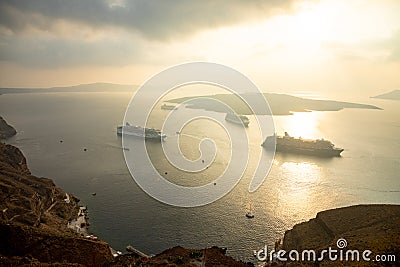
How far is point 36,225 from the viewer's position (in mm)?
20062

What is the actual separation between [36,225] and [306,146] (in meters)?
44.9

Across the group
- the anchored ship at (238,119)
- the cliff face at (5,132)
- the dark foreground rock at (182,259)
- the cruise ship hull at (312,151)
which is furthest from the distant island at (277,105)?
the dark foreground rock at (182,259)

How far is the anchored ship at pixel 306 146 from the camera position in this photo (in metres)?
51.4

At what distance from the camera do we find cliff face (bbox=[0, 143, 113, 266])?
14367 mm

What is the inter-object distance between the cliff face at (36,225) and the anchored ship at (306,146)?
37267 millimetres

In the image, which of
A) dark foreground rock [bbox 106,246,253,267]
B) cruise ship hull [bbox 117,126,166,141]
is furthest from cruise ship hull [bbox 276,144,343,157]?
dark foreground rock [bbox 106,246,253,267]

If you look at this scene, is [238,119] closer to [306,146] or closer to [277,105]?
[306,146]

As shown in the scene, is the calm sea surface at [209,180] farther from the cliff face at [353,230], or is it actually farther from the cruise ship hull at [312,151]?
the cliff face at [353,230]

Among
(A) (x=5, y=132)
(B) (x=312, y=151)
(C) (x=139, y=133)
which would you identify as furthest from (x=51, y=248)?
(A) (x=5, y=132)

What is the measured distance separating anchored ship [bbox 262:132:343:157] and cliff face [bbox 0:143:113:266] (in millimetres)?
37267

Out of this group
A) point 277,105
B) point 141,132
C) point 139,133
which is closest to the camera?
point 139,133

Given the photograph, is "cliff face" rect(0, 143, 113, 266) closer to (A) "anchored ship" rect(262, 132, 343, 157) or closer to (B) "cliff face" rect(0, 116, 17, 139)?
(B) "cliff face" rect(0, 116, 17, 139)

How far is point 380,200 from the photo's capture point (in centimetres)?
3127

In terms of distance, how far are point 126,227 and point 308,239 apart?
42.8ft
